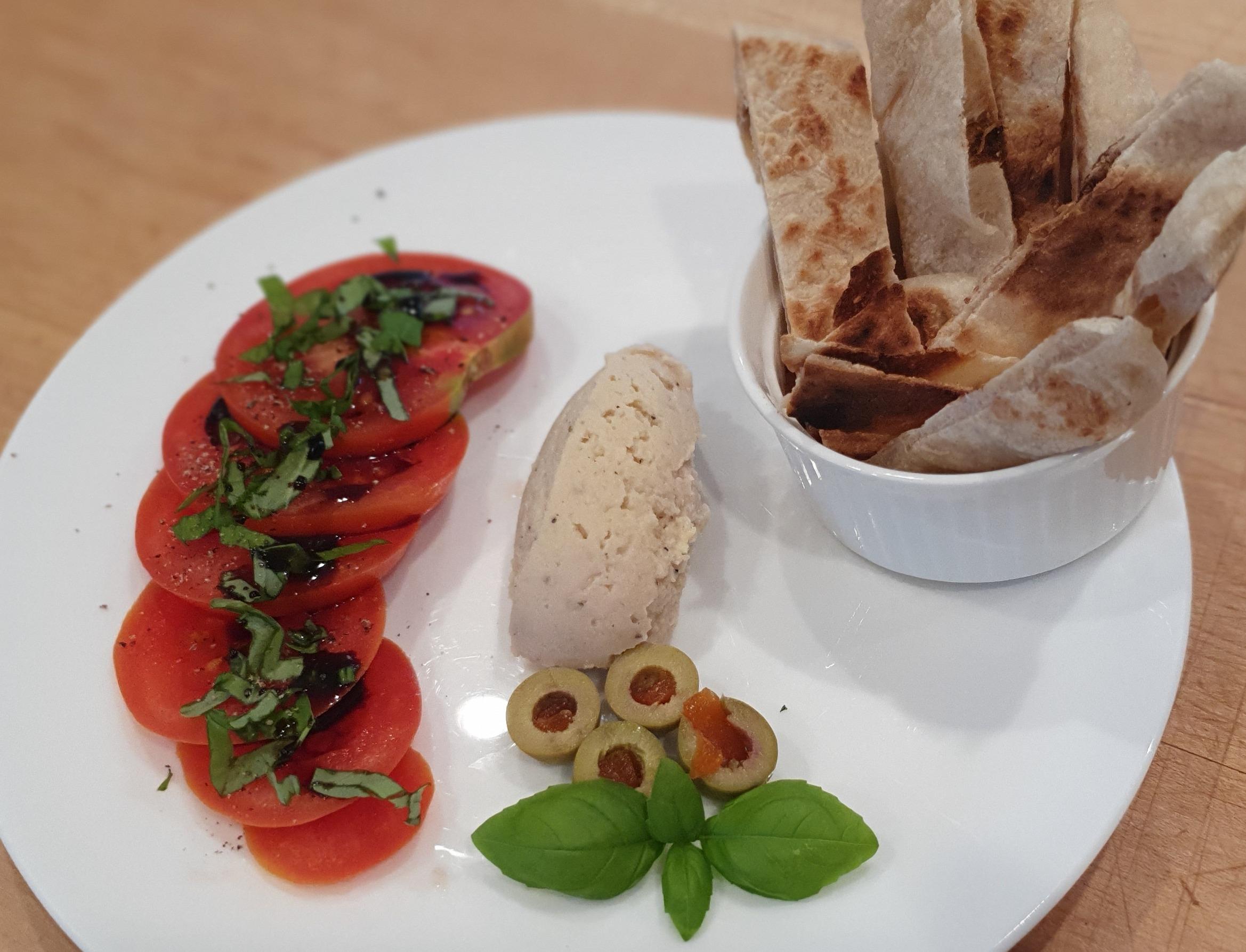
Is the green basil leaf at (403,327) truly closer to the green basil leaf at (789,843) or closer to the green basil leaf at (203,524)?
the green basil leaf at (203,524)

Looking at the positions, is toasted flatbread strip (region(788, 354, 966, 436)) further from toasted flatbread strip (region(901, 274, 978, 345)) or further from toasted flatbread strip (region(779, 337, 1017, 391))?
toasted flatbread strip (region(901, 274, 978, 345))

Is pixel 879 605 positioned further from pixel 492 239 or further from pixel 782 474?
pixel 492 239

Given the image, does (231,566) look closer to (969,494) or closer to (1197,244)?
(969,494)

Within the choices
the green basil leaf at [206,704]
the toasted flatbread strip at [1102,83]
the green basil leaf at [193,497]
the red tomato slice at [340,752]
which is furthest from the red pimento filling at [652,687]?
the toasted flatbread strip at [1102,83]

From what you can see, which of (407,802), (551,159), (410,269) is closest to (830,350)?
(407,802)

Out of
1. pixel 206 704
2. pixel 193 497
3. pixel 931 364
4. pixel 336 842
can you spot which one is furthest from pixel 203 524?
pixel 931 364
